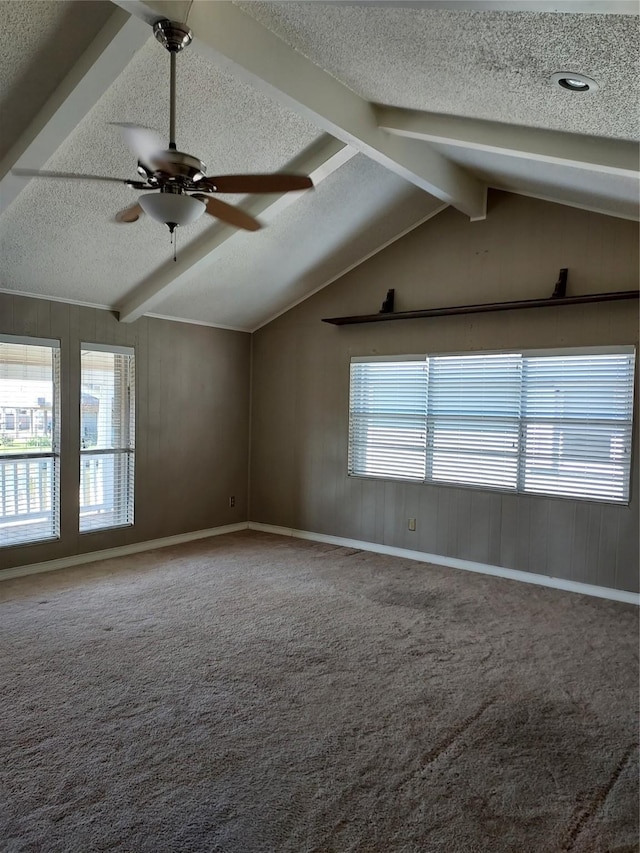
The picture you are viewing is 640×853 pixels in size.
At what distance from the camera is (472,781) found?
7.95ft

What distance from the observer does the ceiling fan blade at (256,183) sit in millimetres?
2441

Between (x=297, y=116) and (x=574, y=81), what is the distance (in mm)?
1756

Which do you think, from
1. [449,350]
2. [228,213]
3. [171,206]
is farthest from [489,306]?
[171,206]

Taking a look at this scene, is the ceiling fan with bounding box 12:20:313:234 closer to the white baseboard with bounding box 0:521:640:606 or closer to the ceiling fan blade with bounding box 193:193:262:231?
the ceiling fan blade with bounding box 193:193:262:231

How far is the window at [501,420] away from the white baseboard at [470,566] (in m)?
0.72

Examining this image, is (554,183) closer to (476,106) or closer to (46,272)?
(476,106)

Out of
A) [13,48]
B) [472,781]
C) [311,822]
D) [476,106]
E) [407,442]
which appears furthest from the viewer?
[407,442]

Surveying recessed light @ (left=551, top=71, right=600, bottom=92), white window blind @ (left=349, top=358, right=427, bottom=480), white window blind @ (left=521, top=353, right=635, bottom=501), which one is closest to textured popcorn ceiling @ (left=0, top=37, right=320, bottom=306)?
recessed light @ (left=551, top=71, right=600, bottom=92)

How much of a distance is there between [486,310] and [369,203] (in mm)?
1373

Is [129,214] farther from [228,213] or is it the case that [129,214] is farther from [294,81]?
[294,81]

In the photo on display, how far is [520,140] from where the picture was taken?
3.52 metres

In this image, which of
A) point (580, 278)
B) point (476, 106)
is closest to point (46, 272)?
point (476, 106)

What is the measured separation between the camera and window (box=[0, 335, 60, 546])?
16.0 ft

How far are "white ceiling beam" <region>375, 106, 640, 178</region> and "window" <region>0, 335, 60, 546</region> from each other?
3.35 metres
